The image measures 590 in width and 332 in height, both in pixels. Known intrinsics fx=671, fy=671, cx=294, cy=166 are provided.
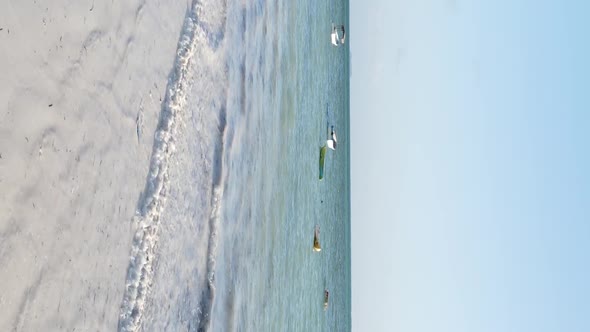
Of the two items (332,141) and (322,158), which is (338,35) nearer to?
(332,141)

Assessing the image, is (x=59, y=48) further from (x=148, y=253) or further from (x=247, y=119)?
(x=247, y=119)

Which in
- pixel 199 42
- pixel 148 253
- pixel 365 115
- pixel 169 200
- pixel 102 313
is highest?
pixel 365 115

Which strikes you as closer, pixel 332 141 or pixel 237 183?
pixel 237 183

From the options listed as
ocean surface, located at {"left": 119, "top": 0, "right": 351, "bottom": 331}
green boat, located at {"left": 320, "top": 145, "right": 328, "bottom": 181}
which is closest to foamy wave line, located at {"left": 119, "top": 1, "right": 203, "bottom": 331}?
ocean surface, located at {"left": 119, "top": 0, "right": 351, "bottom": 331}

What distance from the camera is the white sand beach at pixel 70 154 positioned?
69 centimetres

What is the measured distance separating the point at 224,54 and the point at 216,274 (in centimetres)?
49

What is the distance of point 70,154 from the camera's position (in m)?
0.80

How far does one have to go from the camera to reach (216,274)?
142 cm

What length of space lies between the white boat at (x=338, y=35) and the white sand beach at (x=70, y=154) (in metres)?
2.73

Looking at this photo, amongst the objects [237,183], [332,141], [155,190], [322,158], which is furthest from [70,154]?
[332,141]

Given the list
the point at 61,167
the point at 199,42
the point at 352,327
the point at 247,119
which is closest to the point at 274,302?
the point at 247,119

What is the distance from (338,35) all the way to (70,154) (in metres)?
3.23

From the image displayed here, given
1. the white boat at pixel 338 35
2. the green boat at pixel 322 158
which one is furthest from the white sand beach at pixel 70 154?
the white boat at pixel 338 35

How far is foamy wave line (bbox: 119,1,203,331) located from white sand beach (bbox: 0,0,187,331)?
2 centimetres
